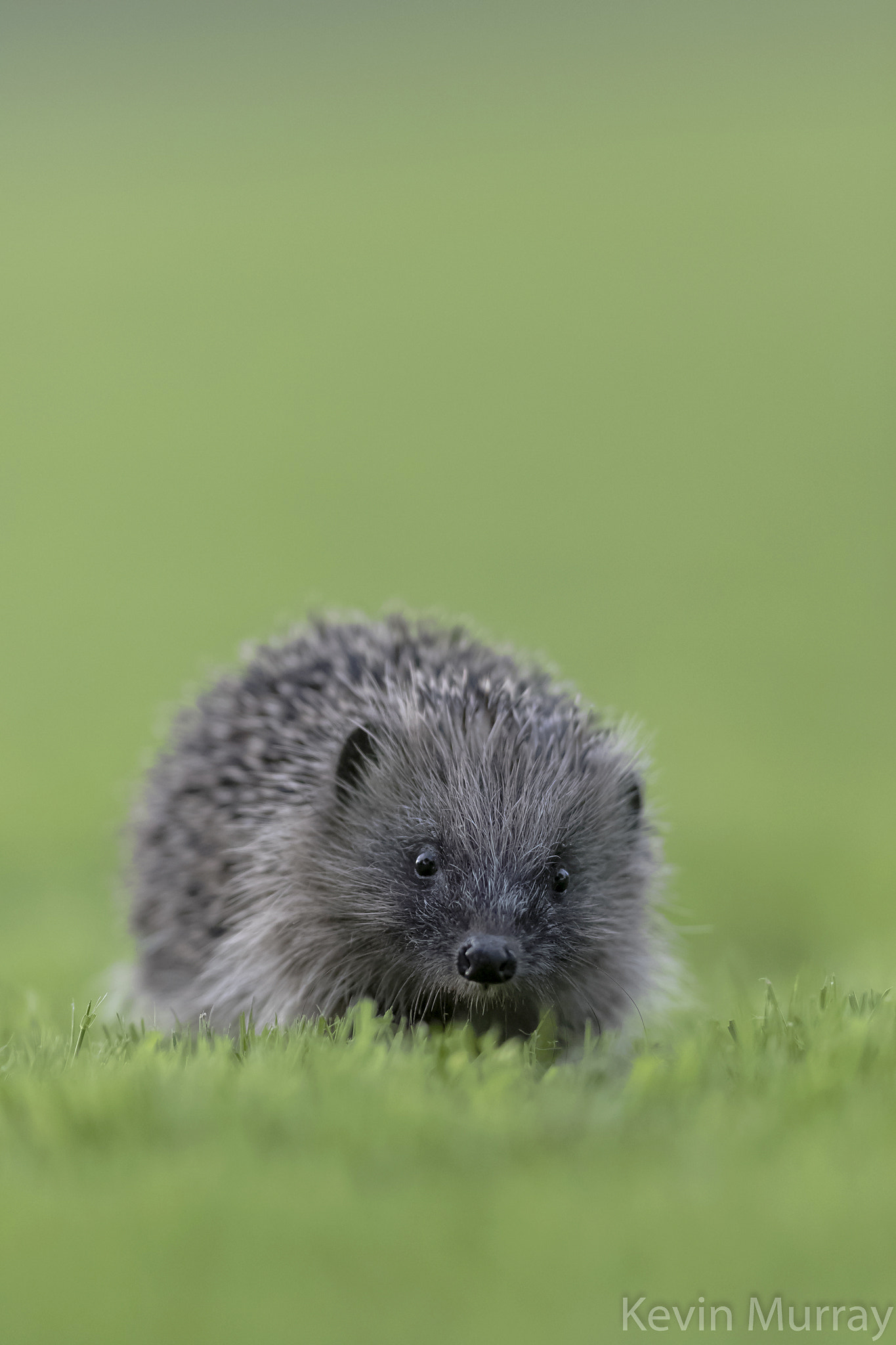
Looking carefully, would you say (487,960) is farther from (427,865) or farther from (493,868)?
(427,865)

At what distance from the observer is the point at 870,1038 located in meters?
5.29

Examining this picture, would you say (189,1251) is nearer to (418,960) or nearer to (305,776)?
(418,960)

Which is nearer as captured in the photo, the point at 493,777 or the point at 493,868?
the point at 493,868

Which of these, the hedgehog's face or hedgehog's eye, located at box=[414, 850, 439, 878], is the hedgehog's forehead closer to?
the hedgehog's face

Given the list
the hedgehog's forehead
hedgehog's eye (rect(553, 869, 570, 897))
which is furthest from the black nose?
hedgehog's eye (rect(553, 869, 570, 897))

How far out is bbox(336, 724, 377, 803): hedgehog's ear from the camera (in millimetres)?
6797

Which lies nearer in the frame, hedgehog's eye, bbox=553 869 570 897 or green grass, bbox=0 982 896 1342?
green grass, bbox=0 982 896 1342

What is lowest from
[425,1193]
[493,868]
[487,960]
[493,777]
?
[425,1193]

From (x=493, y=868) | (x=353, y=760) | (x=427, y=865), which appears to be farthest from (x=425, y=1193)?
(x=353, y=760)

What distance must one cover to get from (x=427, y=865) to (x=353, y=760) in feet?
2.57

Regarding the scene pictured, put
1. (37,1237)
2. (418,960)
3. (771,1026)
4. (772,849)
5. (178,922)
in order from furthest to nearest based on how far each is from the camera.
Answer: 1. (772,849)
2. (178,922)
3. (418,960)
4. (771,1026)
5. (37,1237)

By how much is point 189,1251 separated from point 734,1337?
140 centimetres

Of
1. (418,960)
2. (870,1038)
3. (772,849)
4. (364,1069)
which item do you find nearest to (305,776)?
(418,960)

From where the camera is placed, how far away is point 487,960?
5.69 metres
